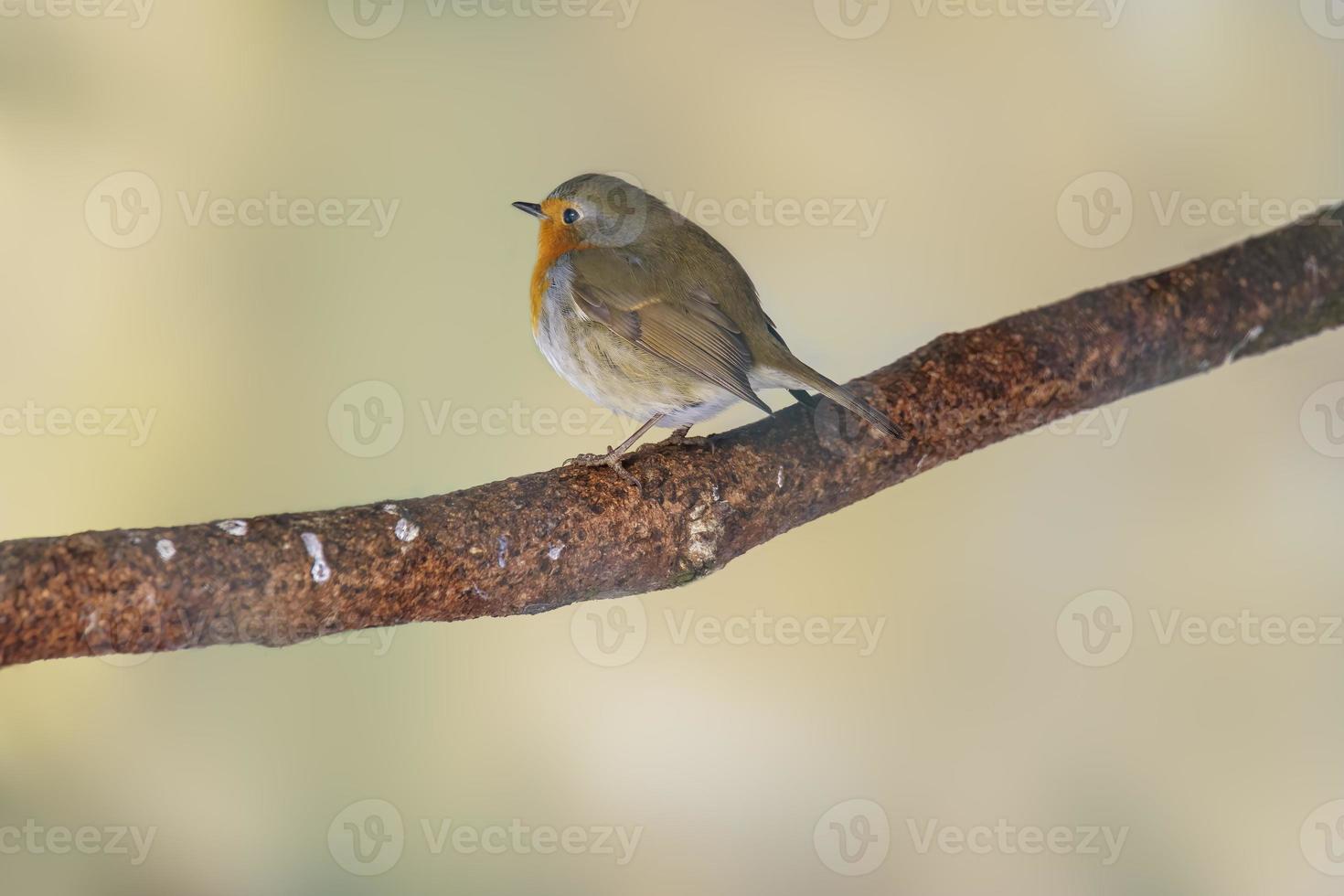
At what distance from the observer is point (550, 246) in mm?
2896

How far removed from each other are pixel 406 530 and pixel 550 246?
103 cm

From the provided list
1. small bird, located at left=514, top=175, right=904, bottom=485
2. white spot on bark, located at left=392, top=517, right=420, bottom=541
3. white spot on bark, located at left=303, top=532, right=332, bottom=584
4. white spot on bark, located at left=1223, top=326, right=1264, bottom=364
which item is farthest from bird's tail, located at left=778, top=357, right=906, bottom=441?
white spot on bark, located at left=1223, top=326, right=1264, bottom=364

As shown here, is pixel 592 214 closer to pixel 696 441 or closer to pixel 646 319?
pixel 646 319

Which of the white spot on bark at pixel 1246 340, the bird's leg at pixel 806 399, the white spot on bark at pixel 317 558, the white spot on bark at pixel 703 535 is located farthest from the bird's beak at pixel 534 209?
the white spot on bark at pixel 1246 340

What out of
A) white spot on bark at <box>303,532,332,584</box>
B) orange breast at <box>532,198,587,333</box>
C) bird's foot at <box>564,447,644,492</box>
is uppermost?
orange breast at <box>532,198,587,333</box>

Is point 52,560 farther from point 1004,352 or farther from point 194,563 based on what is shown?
point 1004,352

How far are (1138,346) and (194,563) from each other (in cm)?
248

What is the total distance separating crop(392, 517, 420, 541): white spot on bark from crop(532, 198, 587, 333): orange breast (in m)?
0.81

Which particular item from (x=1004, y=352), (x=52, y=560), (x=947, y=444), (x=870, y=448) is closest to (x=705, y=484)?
(x=870, y=448)

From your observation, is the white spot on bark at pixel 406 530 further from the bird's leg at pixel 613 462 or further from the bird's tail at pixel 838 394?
the bird's tail at pixel 838 394

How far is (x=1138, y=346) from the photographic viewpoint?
3.07 metres

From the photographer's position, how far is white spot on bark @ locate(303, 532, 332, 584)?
2045 mm

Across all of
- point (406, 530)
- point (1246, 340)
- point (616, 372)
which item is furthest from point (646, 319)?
point (1246, 340)

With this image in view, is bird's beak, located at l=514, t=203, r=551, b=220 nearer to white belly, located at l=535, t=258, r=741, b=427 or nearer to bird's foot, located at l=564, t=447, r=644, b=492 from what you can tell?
white belly, located at l=535, t=258, r=741, b=427
